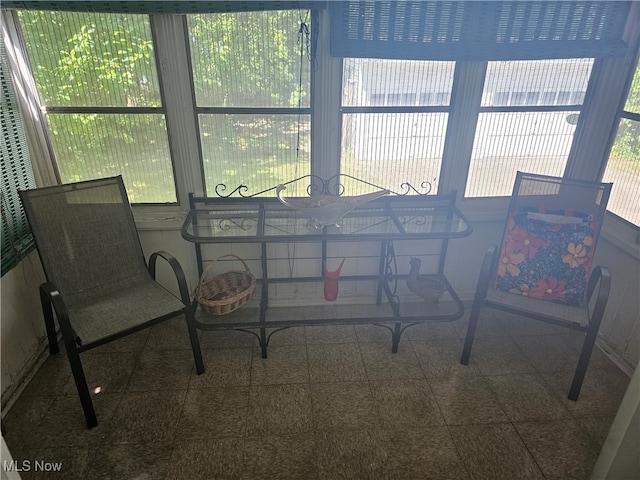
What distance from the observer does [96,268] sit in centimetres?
219

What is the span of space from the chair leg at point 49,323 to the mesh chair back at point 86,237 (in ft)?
0.38

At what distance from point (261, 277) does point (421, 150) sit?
1.30 metres

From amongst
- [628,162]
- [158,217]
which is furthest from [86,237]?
[628,162]

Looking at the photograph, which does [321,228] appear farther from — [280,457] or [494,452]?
[494,452]

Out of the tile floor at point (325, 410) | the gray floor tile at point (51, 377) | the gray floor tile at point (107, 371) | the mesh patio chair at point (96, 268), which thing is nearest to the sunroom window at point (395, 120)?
the tile floor at point (325, 410)

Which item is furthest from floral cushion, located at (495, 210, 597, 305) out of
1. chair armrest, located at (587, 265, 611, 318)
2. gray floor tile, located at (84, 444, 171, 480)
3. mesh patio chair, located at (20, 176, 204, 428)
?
gray floor tile, located at (84, 444, 171, 480)

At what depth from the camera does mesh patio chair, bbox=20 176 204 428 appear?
1.95 metres

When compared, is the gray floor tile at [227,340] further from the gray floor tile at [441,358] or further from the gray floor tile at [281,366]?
the gray floor tile at [441,358]

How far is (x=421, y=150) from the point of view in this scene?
2.50 m

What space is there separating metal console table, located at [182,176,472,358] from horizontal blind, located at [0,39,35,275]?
834 millimetres

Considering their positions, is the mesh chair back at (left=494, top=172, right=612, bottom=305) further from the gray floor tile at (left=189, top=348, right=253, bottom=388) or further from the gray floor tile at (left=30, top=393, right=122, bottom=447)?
the gray floor tile at (left=30, top=393, right=122, bottom=447)

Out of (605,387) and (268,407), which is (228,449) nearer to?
(268,407)

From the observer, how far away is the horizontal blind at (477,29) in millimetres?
2020

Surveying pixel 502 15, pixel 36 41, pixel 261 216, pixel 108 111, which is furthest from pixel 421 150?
pixel 36 41
